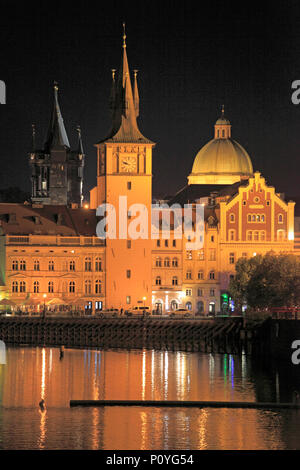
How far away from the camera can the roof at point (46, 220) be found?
165625mm

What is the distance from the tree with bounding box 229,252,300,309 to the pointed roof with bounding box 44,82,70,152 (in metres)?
43.3

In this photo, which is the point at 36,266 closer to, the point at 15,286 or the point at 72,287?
the point at 15,286

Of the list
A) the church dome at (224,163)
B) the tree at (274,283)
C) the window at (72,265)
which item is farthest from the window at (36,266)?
the church dome at (224,163)

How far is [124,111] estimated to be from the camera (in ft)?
545

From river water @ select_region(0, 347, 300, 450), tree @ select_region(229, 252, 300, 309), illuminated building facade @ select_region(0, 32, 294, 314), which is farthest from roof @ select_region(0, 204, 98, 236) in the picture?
river water @ select_region(0, 347, 300, 450)

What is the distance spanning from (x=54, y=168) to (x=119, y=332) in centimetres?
5078

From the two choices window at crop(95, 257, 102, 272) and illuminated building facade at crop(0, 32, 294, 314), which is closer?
illuminated building facade at crop(0, 32, 294, 314)

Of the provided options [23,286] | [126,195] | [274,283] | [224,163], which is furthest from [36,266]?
[224,163]

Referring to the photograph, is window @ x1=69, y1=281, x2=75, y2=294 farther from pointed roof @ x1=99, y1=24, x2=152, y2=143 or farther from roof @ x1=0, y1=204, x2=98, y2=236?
pointed roof @ x1=99, y1=24, x2=152, y2=143

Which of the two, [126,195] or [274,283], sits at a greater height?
[126,195]

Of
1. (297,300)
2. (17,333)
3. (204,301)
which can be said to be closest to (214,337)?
(297,300)

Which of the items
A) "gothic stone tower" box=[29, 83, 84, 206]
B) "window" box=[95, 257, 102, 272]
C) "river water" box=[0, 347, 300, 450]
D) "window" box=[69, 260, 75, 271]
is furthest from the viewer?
"gothic stone tower" box=[29, 83, 84, 206]

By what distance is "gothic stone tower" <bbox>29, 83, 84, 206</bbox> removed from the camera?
190625 millimetres

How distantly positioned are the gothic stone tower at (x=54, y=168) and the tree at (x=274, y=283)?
4574 centimetres
